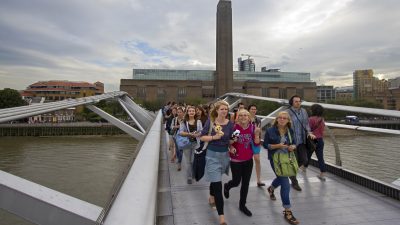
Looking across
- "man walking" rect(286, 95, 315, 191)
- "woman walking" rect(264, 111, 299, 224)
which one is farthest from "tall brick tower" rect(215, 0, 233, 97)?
"woman walking" rect(264, 111, 299, 224)

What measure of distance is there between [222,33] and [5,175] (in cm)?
6024

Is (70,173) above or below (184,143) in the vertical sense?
below

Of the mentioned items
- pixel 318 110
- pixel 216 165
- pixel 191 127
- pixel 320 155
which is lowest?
pixel 320 155

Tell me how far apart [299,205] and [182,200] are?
→ 4.34 ft

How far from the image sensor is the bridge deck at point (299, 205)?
2.92m

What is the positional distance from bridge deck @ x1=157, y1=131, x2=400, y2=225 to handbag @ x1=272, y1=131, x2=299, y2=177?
432 mm

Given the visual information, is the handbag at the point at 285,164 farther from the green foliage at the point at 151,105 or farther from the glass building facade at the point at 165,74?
the glass building facade at the point at 165,74

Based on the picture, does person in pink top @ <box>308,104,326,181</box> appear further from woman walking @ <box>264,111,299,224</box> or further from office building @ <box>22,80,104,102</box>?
office building @ <box>22,80,104,102</box>

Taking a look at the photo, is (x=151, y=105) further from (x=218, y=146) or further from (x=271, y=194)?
(x=218, y=146)

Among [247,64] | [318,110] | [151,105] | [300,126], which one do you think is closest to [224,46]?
[151,105]

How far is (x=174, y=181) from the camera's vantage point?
173 inches

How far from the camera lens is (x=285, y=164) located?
308 cm

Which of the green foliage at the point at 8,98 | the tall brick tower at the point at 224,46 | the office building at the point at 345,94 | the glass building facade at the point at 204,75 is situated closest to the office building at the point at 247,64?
the office building at the point at 345,94

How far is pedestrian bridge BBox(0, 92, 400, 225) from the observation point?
123 cm
